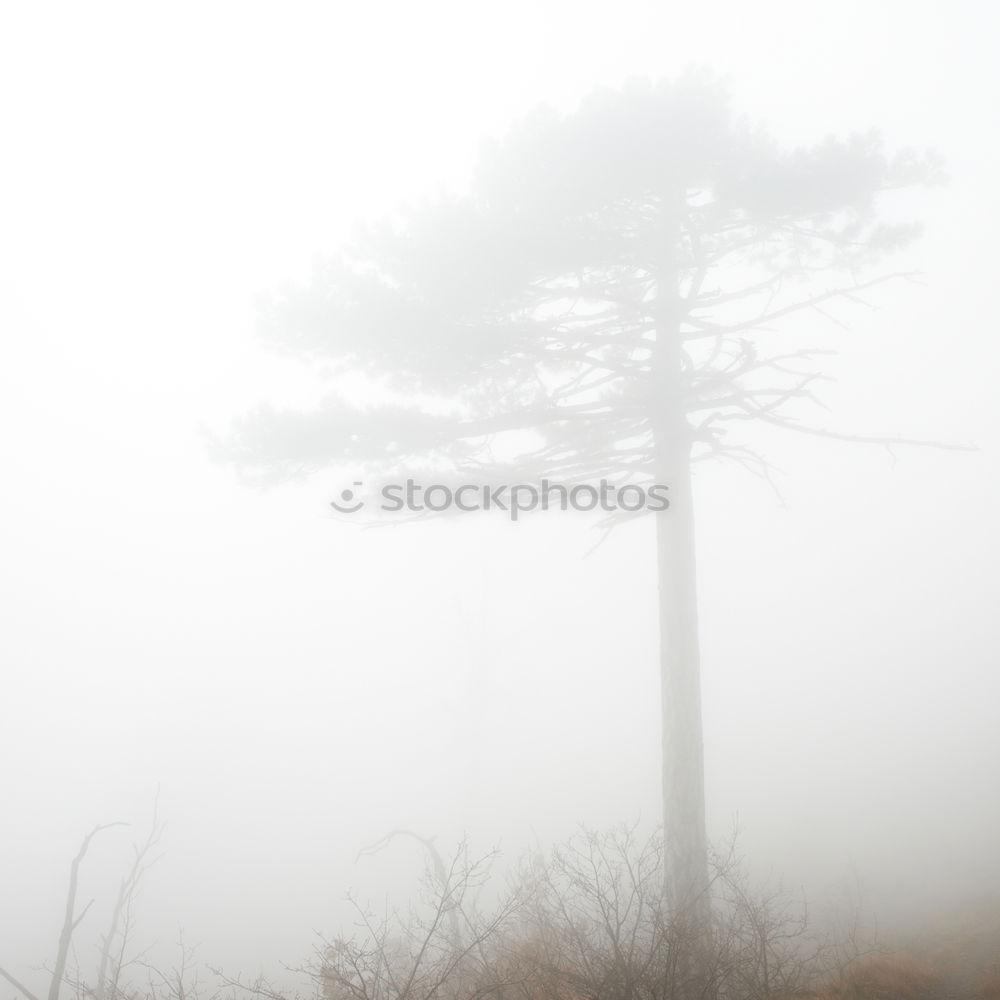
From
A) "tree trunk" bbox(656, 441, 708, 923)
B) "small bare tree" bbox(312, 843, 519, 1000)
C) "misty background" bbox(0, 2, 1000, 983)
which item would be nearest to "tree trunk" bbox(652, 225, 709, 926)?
"tree trunk" bbox(656, 441, 708, 923)

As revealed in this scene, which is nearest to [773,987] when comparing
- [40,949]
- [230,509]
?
[40,949]

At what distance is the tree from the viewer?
27.4ft

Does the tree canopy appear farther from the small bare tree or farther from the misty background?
the small bare tree

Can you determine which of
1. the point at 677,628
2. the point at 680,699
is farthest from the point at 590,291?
the point at 680,699

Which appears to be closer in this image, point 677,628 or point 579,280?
point 677,628

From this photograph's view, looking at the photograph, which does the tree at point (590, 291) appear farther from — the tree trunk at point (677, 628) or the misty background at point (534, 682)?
the misty background at point (534, 682)

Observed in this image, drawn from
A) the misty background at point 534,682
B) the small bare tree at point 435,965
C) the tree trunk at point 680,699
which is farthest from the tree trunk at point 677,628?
the misty background at point 534,682

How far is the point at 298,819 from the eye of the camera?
31.2 metres

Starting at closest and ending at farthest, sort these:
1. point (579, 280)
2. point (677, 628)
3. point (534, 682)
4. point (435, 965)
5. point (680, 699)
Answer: point (435, 965), point (680, 699), point (677, 628), point (579, 280), point (534, 682)

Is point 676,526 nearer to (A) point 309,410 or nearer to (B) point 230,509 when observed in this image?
(A) point 309,410

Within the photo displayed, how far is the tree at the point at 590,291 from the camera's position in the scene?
836 cm

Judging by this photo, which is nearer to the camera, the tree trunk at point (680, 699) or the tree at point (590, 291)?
the tree trunk at point (680, 699)

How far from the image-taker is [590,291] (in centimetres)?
880

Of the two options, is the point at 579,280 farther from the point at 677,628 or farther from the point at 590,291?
the point at 677,628
